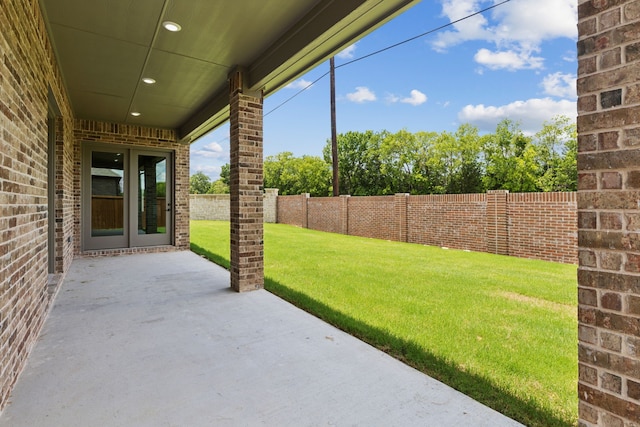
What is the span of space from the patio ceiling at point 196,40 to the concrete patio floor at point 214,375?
2.65 meters

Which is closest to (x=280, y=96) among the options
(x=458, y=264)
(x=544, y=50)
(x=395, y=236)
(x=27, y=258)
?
(x=395, y=236)

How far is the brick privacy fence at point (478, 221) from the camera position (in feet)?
22.7

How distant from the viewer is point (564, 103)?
22375 mm

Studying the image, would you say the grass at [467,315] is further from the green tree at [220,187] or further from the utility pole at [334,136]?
the green tree at [220,187]

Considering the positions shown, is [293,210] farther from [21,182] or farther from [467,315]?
[21,182]

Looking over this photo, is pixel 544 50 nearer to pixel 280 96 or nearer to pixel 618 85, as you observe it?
pixel 280 96

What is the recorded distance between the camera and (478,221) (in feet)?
27.5

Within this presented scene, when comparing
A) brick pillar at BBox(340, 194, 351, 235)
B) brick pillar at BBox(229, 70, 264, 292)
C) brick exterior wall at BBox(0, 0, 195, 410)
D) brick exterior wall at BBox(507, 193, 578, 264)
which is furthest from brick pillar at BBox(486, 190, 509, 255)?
brick exterior wall at BBox(0, 0, 195, 410)

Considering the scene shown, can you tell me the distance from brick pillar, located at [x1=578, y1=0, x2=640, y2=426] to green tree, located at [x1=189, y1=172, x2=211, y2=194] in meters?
58.8

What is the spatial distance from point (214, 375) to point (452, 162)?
980 inches

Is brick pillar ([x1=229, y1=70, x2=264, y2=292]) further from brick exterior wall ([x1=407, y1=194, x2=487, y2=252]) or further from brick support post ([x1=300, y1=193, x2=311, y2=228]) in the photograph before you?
brick support post ([x1=300, y1=193, x2=311, y2=228])

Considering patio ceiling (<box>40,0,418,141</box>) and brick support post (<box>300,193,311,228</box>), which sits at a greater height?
patio ceiling (<box>40,0,418,141</box>)

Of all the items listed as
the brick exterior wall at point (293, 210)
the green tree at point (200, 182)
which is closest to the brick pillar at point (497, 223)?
the brick exterior wall at point (293, 210)

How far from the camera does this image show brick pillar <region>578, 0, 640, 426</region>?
113 centimetres
